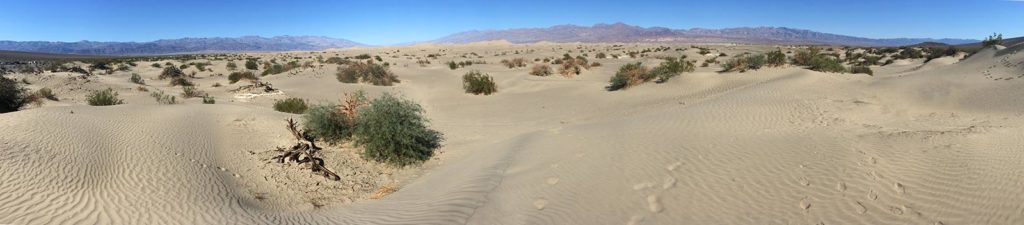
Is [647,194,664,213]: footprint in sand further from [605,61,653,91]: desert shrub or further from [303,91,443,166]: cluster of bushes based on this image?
[605,61,653,91]: desert shrub

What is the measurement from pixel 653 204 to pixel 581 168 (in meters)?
1.66

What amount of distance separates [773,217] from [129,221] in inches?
237

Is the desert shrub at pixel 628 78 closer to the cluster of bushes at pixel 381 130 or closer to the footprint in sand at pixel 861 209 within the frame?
the cluster of bushes at pixel 381 130

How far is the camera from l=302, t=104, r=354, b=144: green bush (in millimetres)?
9914

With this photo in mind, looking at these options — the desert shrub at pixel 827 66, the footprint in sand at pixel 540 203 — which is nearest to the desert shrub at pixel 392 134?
the footprint in sand at pixel 540 203

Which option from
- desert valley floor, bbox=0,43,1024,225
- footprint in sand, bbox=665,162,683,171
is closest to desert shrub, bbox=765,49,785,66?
desert valley floor, bbox=0,43,1024,225

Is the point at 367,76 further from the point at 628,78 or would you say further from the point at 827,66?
the point at 827,66

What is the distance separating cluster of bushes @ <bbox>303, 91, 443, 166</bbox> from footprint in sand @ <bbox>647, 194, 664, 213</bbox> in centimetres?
461

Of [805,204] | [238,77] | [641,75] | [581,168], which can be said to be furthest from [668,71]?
[238,77]

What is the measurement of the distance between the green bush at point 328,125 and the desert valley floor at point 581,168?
0.52 m

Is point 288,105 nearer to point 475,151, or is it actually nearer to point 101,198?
point 475,151

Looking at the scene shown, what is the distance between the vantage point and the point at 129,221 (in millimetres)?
4883

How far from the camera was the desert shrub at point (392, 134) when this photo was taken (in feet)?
29.1

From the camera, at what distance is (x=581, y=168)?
701 cm
